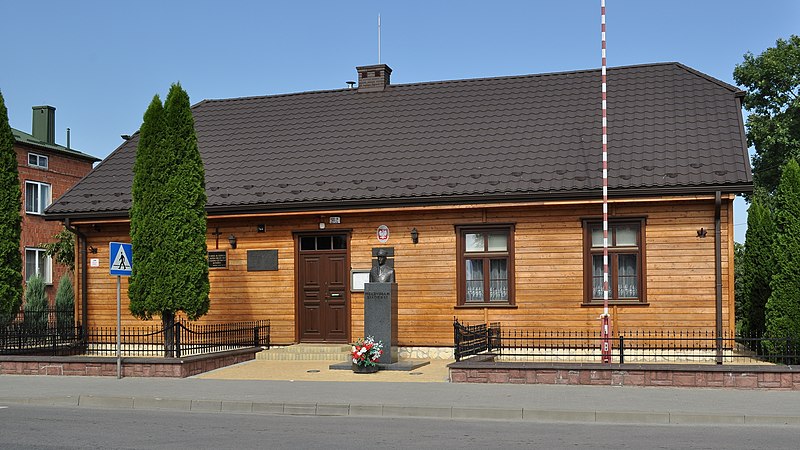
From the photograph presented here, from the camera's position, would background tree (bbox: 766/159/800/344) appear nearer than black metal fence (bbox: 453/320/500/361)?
No

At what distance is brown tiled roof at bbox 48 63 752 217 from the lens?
19828 millimetres

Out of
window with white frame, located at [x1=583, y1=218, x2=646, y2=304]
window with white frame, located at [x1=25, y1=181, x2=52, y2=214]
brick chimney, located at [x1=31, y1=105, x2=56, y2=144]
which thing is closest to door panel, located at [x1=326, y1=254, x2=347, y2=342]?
window with white frame, located at [x1=583, y1=218, x2=646, y2=304]

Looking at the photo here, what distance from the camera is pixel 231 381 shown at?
1650 centimetres

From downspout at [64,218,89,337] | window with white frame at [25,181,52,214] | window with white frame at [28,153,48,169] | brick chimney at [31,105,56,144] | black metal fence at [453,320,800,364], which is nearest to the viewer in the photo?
black metal fence at [453,320,800,364]

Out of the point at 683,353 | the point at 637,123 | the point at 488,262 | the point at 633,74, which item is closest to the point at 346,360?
the point at 488,262

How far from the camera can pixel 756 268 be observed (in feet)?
72.0

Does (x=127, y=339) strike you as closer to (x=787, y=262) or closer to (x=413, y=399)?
(x=413, y=399)

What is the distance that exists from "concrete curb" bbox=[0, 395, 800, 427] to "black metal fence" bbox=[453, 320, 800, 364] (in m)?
4.05

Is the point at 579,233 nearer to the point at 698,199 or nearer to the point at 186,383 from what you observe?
the point at 698,199

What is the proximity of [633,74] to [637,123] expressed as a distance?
9.15 feet

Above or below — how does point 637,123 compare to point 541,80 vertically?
below

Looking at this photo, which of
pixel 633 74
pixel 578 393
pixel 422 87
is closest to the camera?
pixel 578 393

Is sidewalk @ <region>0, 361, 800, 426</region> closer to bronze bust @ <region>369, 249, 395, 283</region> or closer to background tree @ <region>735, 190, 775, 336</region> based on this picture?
bronze bust @ <region>369, 249, 395, 283</region>

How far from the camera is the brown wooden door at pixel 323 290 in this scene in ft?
70.7
